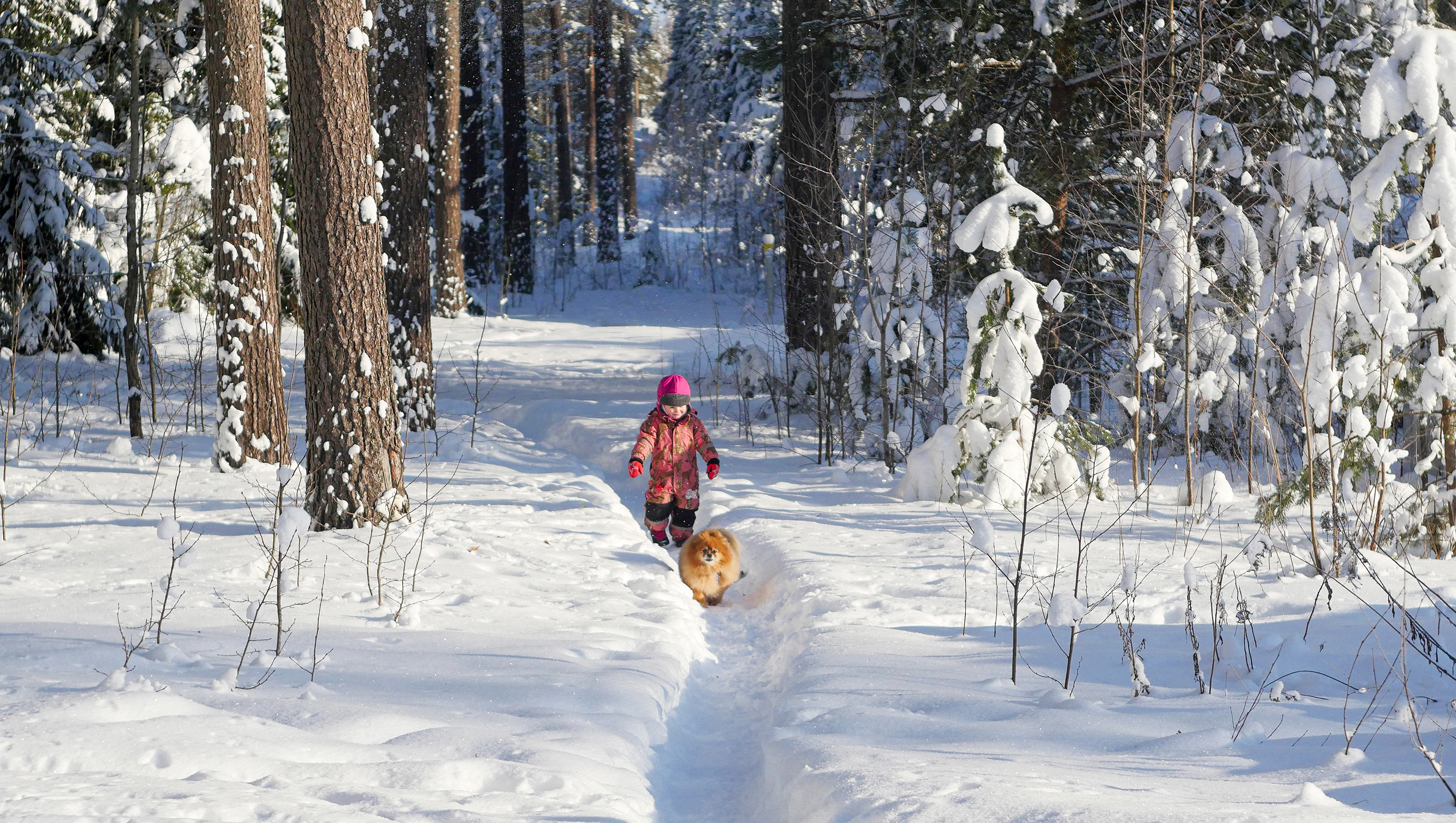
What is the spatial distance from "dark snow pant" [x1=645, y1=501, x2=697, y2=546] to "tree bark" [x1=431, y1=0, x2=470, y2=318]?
846 cm

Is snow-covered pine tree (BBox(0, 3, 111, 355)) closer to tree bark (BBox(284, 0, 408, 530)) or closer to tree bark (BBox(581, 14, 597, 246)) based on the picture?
tree bark (BBox(284, 0, 408, 530))

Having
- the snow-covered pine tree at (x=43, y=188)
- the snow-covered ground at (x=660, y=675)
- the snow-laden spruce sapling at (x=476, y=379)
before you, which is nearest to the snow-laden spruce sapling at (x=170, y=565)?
the snow-covered ground at (x=660, y=675)

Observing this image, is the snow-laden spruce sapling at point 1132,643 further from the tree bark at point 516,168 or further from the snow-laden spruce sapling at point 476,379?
the tree bark at point 516,168

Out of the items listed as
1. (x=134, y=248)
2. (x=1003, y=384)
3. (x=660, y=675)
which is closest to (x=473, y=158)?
(x=134, y=248)

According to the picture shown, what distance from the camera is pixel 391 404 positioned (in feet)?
21.6

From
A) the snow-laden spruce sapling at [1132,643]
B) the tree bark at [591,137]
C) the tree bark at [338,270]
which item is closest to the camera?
the snow-laden spruce sapling at [1132,643]

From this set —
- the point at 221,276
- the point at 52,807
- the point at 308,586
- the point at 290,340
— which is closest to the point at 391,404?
the point at 308,586

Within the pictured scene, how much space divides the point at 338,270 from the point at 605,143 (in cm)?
2224

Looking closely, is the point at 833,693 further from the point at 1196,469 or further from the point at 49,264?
the point at 49,264

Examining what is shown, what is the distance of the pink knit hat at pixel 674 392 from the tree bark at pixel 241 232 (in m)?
2.93

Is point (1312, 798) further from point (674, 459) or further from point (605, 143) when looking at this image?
point (605, 143)

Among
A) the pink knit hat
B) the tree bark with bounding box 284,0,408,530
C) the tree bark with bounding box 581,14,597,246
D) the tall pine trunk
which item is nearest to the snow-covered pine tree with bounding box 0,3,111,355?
the tree bark with bounding box 284,0,408,530

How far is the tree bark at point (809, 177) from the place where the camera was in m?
9.49

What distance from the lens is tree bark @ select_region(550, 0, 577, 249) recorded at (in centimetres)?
2623
